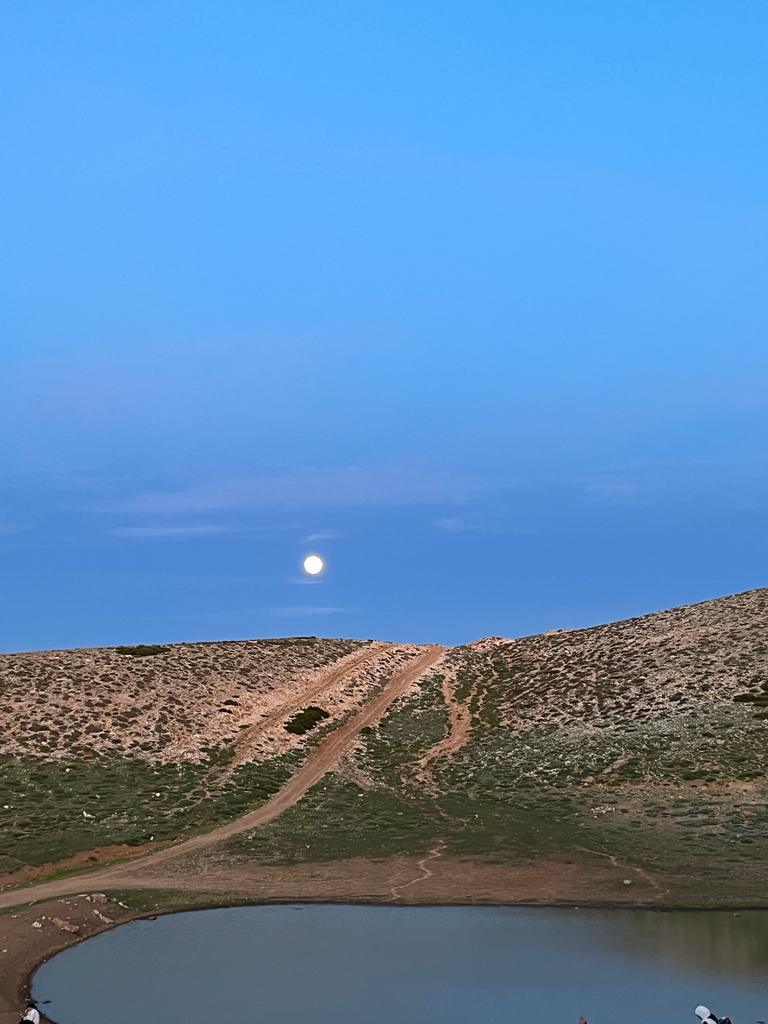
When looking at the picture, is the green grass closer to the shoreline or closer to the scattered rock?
the shoreline

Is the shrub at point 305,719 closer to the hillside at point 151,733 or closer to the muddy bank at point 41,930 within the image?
the hillside at point 151,733

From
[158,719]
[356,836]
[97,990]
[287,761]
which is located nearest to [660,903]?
[356,836]

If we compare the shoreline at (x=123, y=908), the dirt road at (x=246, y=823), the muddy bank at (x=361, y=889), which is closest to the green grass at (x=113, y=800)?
the dirt road at (x=246, y=823)

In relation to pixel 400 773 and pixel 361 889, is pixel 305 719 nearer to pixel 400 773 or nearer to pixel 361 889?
pixel 400 773

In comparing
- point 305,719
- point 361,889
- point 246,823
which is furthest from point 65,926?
point 305,719

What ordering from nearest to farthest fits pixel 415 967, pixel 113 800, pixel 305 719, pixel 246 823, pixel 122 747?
pixel 415 967 → pixel 246 823 → pixel 113 800 → pixel 122 747 → pixel 305 719

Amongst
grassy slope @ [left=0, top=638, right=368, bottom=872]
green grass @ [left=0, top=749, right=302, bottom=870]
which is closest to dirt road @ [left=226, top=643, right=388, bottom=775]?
grassy slope @ [left=0, top=638, right=368, bottom=872]

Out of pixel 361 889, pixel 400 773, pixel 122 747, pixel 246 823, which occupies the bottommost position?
pixel 361 889

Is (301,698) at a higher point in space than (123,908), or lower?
higher

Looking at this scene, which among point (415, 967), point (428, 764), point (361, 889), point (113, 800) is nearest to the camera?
point (415, 967)

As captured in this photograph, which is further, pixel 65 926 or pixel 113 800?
pixel 113 800

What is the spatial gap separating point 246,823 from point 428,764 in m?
17.6

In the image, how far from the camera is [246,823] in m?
55.5

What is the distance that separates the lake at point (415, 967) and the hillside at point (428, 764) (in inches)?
150
